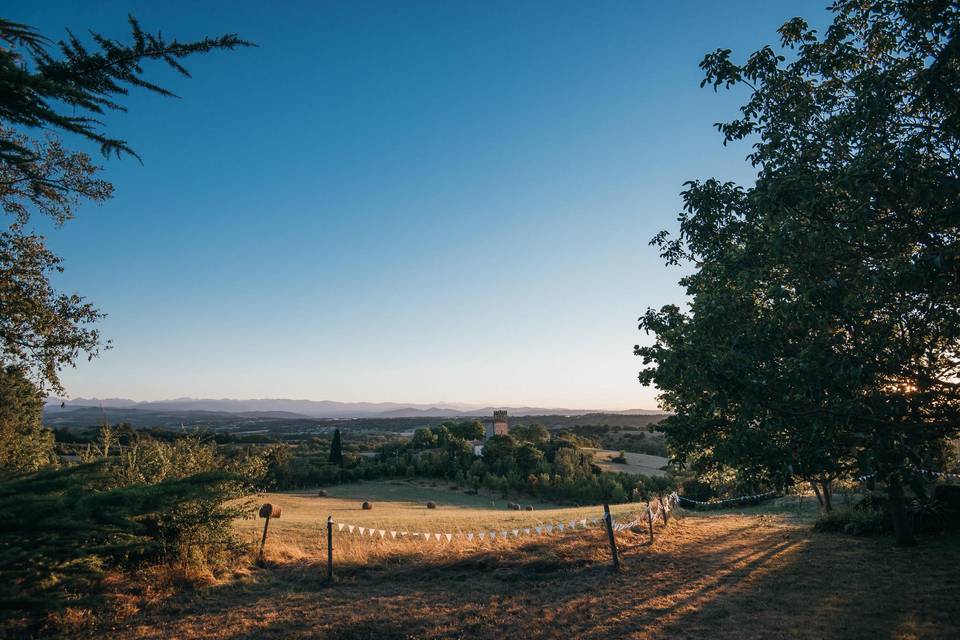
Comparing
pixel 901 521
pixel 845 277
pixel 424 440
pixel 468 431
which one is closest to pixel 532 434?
pixel 468 431

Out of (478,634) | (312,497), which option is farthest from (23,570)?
(312,497)

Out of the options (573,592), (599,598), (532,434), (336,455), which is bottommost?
(336,455)

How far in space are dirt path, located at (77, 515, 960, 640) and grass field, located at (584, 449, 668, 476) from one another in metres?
31.1

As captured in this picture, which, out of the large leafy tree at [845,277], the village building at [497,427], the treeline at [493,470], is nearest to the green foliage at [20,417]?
the treeline at [493,470]

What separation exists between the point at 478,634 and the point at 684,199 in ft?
32.8

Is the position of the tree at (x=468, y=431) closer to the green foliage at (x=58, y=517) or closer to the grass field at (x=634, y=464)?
the grass field at (x=634, y=464)

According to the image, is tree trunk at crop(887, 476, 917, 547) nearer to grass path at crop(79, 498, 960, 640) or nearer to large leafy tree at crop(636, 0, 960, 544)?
grass path at crop(79, 498, 960, 640)

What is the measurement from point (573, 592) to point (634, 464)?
1643 inches

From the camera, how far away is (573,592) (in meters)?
10.8

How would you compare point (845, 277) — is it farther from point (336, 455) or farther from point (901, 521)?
point (336, 455)

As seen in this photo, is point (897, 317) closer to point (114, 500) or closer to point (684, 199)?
point (684, 199)

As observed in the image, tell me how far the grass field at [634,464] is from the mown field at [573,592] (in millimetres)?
29126

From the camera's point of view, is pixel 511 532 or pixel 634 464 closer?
pixel 511 532

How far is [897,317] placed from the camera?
7461 millimetres
